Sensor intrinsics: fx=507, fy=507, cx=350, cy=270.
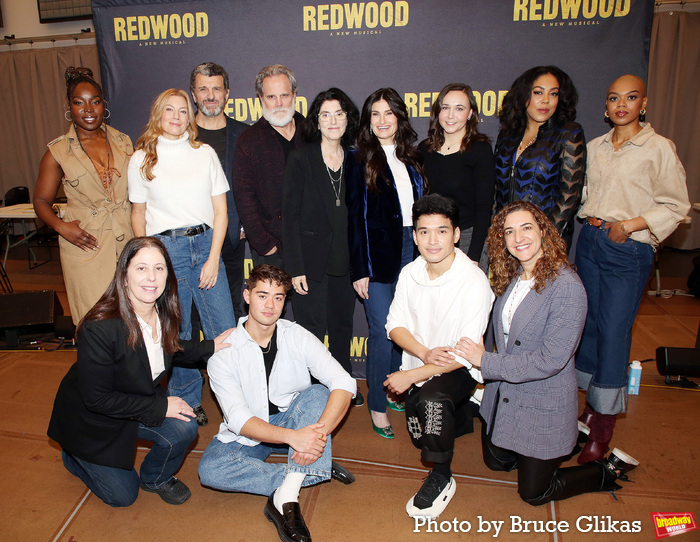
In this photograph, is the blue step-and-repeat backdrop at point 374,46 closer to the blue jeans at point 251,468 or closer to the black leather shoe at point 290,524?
the blue jeans at point 251,468

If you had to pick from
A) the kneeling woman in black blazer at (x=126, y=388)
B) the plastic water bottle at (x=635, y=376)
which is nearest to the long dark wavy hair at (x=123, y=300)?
the kneeling woman in black blazer at (x=126, y=388)

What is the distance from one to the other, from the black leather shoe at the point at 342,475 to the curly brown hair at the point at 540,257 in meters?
1.18

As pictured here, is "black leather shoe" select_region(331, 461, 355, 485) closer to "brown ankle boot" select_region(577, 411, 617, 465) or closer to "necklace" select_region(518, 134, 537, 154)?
"brown ankle boot" select_region(577, 411, 617, 465)

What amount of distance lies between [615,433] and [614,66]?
2.23 m

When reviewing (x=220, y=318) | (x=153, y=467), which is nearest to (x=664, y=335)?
(x=220, y=318)

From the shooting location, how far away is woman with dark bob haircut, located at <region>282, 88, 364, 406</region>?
9.04 feet

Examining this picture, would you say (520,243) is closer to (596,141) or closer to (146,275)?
(596,141)

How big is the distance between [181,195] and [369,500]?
1.81 meters

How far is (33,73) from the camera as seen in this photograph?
7902 millimetres

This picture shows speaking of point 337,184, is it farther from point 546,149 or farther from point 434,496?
point 434,496

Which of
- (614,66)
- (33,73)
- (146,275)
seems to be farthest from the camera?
(33,73)

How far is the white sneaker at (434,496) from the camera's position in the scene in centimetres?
225

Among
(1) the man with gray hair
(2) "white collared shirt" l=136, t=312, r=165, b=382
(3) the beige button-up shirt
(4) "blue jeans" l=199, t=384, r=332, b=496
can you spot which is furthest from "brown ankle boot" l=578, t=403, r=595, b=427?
(2) "white collared shirt" l=136, t=312, r=165, b=382

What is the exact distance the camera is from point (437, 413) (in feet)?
7.34
